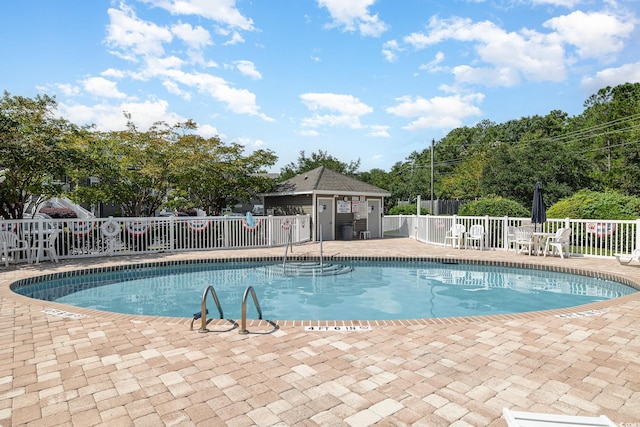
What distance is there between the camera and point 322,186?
1680 cm

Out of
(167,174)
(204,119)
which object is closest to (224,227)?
(167,174)

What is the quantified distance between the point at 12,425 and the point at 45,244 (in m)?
10.0

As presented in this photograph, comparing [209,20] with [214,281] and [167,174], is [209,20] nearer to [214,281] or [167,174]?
[167,174]

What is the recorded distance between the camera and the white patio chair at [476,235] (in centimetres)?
1308

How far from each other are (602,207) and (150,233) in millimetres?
15063

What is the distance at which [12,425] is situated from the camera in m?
2.52

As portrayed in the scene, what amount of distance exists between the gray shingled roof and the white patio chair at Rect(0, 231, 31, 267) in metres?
9.78

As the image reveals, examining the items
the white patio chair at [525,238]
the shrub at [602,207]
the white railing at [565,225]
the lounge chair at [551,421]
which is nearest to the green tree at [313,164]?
the white railing at [565,225]

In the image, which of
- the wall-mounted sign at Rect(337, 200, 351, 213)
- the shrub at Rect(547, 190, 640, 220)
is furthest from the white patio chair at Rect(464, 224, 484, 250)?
the wall-mounted sign at Rect(337, 200, 351, 213)

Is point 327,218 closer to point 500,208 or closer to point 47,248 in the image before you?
point 500,208

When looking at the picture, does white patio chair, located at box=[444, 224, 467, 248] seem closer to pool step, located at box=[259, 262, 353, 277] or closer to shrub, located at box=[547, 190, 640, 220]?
shrub, located at box=[547, 190, 640, 220]

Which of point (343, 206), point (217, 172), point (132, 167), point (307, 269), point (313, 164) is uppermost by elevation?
point (313, 164)

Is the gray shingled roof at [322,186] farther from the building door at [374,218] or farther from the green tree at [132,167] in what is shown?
the green tree at [132,167]

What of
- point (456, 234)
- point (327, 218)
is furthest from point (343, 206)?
point (456, 234)
